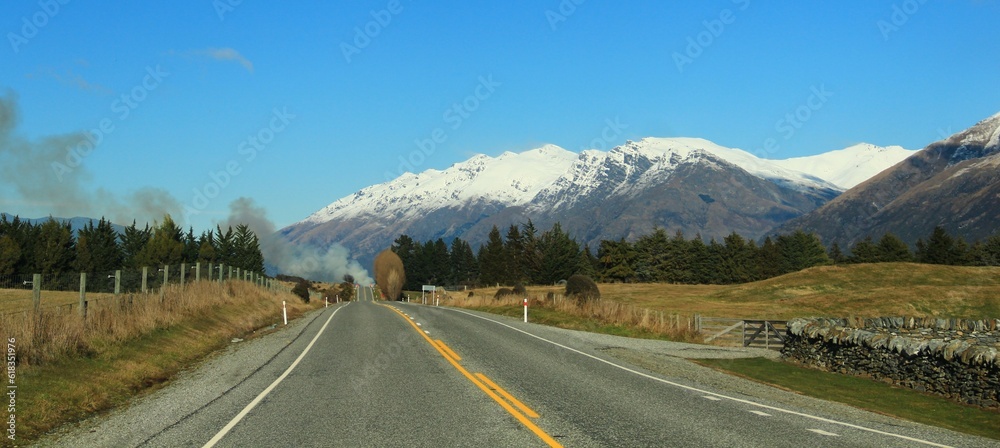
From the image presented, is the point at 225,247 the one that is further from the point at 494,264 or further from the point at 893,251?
the point at 893,251

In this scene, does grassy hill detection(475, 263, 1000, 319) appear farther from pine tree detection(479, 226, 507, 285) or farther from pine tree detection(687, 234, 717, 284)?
pine tree detection(479, 226, 507, 285)

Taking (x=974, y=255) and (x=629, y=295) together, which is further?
(x=974, y=255)

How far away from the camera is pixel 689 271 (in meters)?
143

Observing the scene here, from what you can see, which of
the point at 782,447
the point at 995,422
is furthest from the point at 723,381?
the point at 782,447

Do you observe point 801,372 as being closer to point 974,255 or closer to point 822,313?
point 822,313

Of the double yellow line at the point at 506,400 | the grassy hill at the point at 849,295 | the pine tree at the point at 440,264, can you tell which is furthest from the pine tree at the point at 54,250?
the pine tree at the point at 440,264

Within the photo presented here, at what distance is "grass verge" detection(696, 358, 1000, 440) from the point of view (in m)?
15.1

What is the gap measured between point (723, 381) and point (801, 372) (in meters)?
8.48

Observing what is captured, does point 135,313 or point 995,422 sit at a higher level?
point 135,313

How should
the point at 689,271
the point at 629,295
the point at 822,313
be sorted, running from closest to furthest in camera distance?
1. the point at 822,313
2. the point at 629,295
3. the point at 689,271

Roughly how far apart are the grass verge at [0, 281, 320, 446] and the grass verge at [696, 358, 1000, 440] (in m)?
15.8

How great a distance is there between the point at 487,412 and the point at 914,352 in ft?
49.3

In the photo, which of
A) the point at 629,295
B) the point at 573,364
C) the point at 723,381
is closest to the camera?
the point at 723,381

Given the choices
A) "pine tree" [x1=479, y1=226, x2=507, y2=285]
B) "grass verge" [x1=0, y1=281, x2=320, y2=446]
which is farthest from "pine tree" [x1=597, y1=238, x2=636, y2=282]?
"grass verge" [x1=0, y1=281, x2=320, y2=446]
